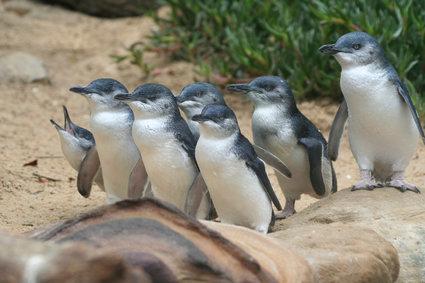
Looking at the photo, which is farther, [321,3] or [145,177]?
[321,3]

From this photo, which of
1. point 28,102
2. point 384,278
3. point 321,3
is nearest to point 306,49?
point 321,3

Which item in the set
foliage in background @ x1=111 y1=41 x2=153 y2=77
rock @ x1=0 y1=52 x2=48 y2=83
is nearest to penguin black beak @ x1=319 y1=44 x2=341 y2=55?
foliage in background @ x1=111 y1=41 x2=153 y2=77

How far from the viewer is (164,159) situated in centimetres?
625

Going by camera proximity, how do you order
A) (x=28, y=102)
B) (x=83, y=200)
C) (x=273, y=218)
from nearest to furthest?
(x=273, y=218)
(x=83, y=200)
(x=28, y=102)

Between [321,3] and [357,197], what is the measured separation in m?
3.56

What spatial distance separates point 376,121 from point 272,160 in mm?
633

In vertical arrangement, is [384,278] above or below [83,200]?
above

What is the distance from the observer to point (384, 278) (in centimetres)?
517

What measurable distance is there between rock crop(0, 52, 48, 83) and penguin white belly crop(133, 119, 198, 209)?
4.71 meters

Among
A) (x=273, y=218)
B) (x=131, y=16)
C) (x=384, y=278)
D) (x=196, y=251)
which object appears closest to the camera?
(x=196, y=251)

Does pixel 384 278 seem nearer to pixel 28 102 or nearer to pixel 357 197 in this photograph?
pixel 357 197

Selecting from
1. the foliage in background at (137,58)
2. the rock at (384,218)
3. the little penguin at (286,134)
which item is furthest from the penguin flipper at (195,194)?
the foliage in background at (137,58)

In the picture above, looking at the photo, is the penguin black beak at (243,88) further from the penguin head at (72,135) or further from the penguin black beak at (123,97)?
the penguin head at (72,135)

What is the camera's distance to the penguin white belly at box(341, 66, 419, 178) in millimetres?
6312
